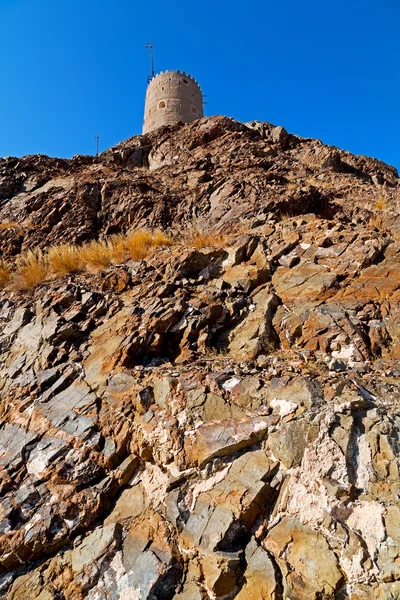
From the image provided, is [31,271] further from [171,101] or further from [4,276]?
[171,101]

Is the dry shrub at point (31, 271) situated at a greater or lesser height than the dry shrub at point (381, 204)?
greater

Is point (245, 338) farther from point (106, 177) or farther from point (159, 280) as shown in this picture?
point (106, 177)

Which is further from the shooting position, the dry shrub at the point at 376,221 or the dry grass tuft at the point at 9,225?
the dry grass tuft at the point at 9,225

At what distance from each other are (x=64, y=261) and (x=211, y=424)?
181 inches

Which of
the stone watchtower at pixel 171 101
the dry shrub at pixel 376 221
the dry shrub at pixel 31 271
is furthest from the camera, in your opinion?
the stone watchtower at pixel 171 101

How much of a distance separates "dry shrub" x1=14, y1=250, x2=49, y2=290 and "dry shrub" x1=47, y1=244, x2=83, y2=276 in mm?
145

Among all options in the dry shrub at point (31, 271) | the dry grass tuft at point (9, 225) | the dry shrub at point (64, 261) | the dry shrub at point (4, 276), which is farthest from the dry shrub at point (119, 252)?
the dry grass tuft at point (9, 225)

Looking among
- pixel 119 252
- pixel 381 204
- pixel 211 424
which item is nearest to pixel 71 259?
pixel 119 252

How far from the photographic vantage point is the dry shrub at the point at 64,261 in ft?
20.7

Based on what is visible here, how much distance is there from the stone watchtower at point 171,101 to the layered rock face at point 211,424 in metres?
13.1

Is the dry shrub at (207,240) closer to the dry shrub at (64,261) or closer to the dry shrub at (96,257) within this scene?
the dry shrub at (96,257)

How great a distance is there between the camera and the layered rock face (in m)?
2.34

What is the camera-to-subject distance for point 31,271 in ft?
20.2

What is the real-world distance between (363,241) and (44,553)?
5420mm
